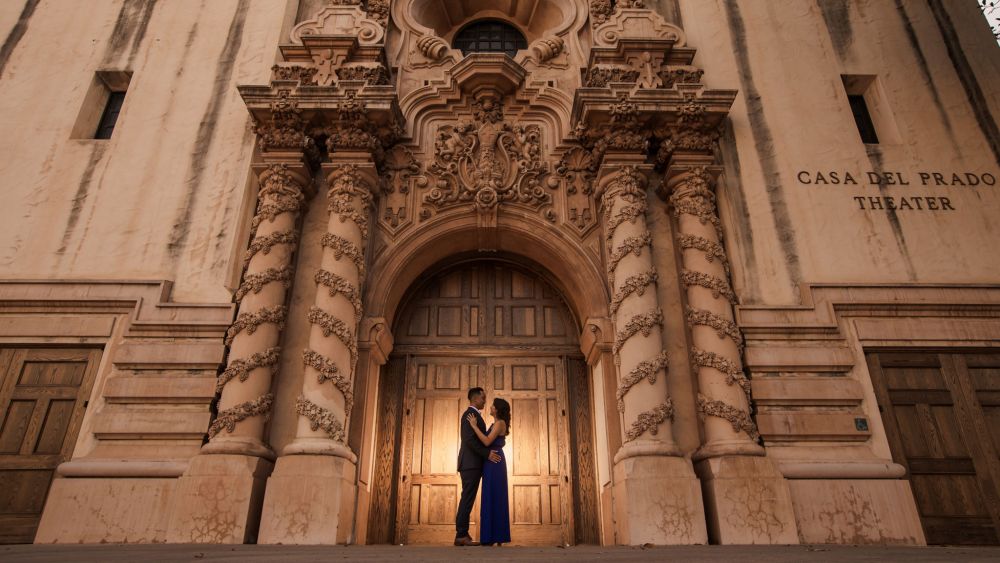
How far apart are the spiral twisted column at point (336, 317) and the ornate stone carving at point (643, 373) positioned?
12.5 feet

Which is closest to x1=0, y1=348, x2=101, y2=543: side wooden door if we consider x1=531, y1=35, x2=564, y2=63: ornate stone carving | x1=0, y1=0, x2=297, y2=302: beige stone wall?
x1=0, y1=0, x2=297, y2=302: beige stone wall

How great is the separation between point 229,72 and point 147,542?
26.3 ft

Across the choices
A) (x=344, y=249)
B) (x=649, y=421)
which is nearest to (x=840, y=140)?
(x=649, y=421)

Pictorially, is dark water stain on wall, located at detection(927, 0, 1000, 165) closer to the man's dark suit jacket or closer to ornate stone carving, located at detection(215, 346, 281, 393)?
the man's dark suit jacket

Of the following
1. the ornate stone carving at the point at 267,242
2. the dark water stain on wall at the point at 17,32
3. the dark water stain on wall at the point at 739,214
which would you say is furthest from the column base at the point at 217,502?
the dark water stain on wall at the point at 17,32

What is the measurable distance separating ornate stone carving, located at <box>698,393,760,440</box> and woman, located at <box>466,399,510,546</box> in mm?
2795

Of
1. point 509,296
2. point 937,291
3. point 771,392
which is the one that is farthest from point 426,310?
point 937,291

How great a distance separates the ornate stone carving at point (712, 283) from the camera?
28.8ft

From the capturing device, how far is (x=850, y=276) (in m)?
9.27

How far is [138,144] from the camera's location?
1024 cm

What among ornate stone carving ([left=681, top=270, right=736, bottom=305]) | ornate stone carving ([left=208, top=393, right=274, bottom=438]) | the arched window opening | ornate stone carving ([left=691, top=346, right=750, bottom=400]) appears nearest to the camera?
ornate stone carving ([left=208, top=393, right=274, bottom=438])

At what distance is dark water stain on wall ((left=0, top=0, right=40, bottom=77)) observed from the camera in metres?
11.2

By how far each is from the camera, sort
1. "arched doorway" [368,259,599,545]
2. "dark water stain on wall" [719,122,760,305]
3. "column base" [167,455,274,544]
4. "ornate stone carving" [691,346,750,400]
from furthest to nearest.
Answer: "dark water stain on wall" [719,122,760,305]
"arched doorway" [368,259,599,545]
"ornate stone carving" [691,346,750,400]
"column base" [167,455,274,544]

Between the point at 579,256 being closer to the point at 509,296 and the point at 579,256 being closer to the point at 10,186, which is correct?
the point at 509,296
